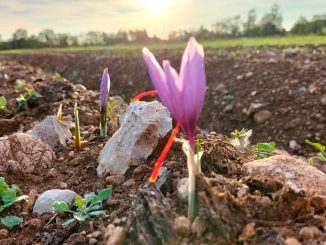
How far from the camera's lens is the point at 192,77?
6.15 feet

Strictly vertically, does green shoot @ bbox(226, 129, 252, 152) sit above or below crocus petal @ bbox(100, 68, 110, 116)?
below

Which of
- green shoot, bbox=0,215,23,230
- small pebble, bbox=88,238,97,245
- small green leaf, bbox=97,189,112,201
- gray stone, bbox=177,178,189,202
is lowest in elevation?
green shoot, bbox=0,215,23,230

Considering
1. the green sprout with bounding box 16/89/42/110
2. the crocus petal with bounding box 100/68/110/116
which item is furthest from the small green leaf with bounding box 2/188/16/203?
the green sprout with bounding box 16/89/42/110

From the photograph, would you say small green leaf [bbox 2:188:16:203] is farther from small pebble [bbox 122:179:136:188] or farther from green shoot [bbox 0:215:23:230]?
small pebble [bbox 122:179:136:188]

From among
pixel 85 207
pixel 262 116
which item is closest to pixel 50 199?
pixel 85 207

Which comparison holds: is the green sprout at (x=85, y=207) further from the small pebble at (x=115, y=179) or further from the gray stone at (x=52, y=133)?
the gray stone at (x=52, y=133)

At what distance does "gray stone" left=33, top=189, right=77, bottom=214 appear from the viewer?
288 centimetres

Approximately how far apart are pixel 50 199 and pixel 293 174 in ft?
4.07

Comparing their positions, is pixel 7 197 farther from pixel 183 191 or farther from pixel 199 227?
pixel 199 227

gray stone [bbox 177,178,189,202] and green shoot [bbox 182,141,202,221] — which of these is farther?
gray stone [bbox 177,178,189,202]

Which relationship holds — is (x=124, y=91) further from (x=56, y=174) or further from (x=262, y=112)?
(x=56, y=174)

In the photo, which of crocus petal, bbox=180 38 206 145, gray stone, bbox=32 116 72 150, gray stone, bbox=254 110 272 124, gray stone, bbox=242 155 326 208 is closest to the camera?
crocus petal, bbox=180 38 206 145

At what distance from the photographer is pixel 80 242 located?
2.41 metres

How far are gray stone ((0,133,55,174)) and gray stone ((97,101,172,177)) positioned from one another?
46cm
